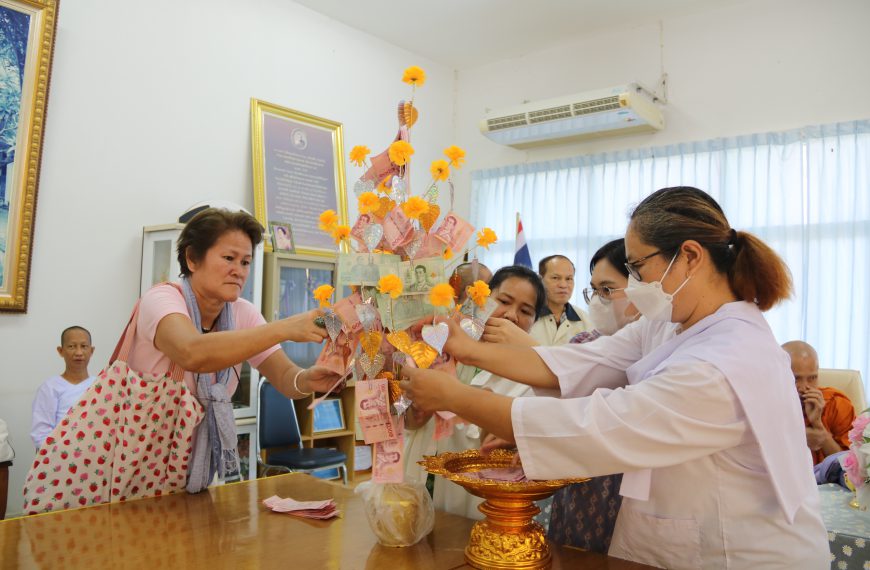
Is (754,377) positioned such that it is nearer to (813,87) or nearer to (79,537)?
(79,537)

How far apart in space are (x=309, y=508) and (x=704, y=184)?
14.0ft

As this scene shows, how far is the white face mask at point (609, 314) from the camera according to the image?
2246 millimetres

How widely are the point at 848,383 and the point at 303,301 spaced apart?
3.28 meters

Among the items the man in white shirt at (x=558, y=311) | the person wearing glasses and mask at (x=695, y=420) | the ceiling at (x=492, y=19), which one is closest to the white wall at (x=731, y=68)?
the ceiling at (x=492, y=19)

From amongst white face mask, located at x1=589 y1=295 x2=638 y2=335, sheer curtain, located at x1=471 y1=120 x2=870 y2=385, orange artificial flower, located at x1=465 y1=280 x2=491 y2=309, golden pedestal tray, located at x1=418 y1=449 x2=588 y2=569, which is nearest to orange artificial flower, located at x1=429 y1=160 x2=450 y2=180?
orange artificial flower, located at x1=465 y1=280 x2=491 y2=309

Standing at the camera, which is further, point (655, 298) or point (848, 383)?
point (848, 383)

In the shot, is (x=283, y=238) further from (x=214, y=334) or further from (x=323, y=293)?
(x=323, y=293)

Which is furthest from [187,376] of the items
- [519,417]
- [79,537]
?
[519,417]

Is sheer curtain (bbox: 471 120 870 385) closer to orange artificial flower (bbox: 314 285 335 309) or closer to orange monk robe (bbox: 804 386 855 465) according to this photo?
orange monk robe (bbox: 804 386 855 465)

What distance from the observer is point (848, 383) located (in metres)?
3.78

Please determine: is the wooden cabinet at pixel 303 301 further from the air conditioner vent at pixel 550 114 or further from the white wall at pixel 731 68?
the white wall at pixel 731 68

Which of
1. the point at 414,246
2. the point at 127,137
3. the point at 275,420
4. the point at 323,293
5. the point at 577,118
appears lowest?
the point at 275,420

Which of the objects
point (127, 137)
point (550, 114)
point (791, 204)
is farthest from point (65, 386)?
point (791, 204)

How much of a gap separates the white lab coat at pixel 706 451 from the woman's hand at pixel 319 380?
1.92 feet
